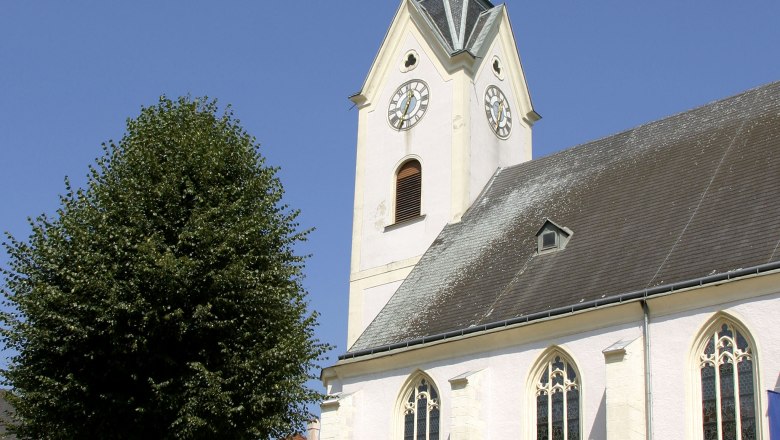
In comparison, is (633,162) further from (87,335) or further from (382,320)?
(87,335)

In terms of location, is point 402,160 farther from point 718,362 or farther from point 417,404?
point 718,362

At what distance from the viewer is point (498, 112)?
34625 mm

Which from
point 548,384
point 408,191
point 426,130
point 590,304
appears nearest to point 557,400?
point 548,384

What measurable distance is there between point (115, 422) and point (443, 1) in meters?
A: 19.3

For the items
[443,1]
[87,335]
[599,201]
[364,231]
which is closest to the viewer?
[87,335]

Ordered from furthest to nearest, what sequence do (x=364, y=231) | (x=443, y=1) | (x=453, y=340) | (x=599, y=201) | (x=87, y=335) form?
(x=443, y=1)
(x=364, y=231)
(x=599, y=201)
(x=453, y=340)
(x=87, y=335)

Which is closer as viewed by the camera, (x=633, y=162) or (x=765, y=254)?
(x=765, y=254)

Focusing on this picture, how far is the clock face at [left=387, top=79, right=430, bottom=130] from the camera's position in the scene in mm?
33844

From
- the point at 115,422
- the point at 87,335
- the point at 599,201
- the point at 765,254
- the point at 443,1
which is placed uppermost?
the point at 443,1

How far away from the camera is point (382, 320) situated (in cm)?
2781

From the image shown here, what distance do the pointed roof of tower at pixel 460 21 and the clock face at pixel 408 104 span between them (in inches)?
59.3

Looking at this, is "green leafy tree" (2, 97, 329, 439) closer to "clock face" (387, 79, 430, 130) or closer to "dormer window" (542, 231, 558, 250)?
"dormer window" (542, 231, 558, 250)

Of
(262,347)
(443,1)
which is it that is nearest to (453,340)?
(262,347)

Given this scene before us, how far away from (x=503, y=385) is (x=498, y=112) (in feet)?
41.0
